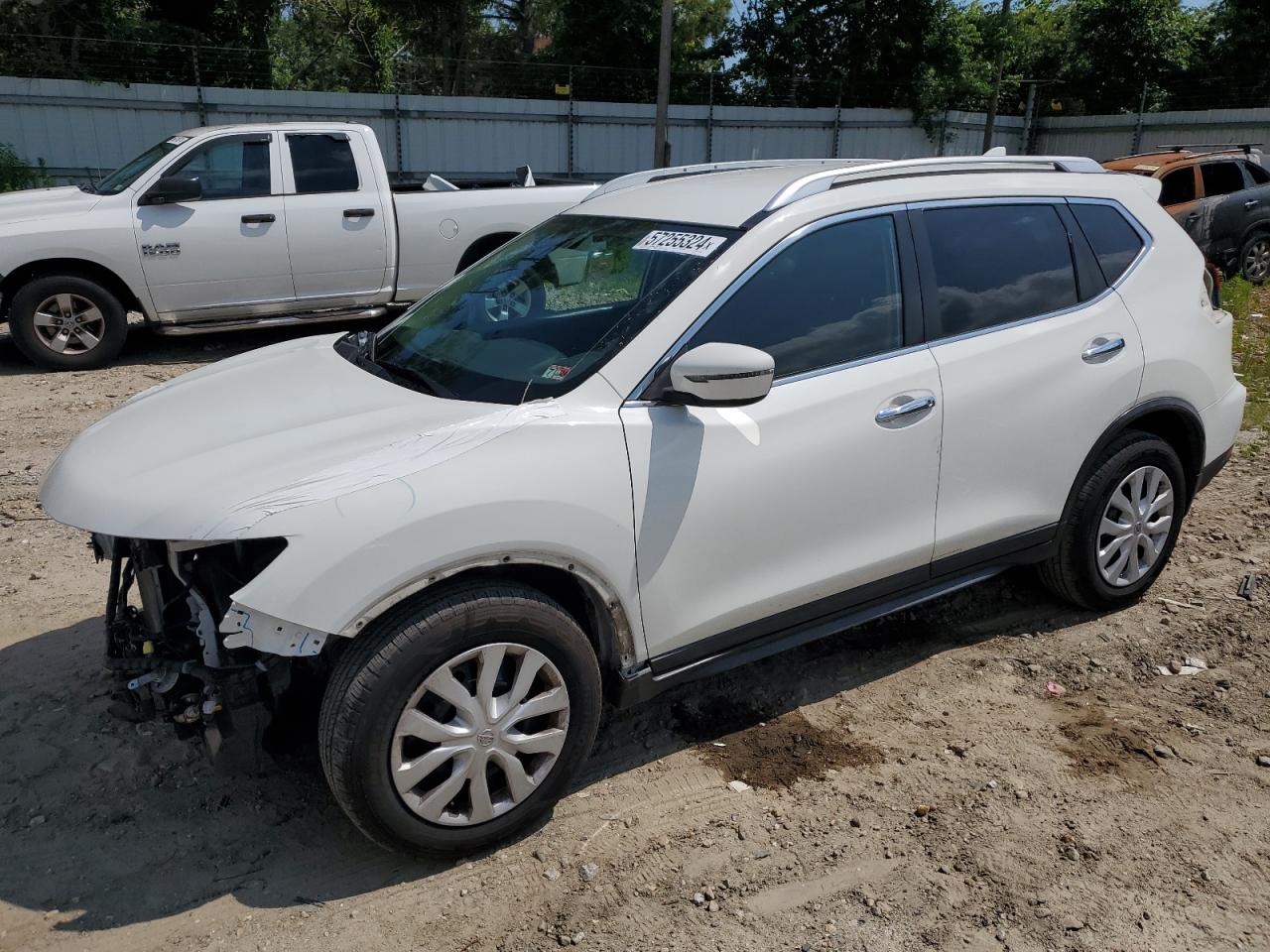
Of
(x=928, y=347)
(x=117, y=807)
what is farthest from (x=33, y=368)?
(x=928, y=347)

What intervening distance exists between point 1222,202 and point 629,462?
1242cm

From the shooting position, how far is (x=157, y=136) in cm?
1755

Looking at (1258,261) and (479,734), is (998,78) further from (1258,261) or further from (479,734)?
(479,734)

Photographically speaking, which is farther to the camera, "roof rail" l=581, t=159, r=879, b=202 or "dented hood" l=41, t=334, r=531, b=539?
"roof rail" l=581, t=159, r=879, b=202

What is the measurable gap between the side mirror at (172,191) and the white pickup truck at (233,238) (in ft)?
0.04

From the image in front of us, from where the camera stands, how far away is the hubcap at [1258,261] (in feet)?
41.7

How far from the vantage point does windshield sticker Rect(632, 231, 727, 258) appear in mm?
3199

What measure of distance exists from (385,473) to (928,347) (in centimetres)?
188

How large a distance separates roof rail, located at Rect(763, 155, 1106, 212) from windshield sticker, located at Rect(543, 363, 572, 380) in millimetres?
840

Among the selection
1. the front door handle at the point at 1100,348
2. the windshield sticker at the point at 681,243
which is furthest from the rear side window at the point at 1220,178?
the windshield sticker at the point at 681,243

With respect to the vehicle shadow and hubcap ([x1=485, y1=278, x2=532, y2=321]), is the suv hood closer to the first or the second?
the vehicle shadow

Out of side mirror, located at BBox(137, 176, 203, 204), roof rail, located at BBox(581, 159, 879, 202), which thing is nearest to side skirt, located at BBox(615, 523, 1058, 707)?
roof rail, located at BBox(581, 159, 879, 202)

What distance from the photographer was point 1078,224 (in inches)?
156

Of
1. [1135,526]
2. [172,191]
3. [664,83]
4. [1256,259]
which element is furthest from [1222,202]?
[172,191]
